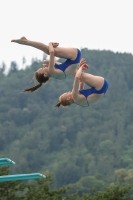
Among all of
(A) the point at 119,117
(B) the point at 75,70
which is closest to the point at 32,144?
(A) the point at 119,117

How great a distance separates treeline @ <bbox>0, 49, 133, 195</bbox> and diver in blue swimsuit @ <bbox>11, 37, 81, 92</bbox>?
8335cm

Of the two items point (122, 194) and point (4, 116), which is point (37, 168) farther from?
point (122, 194)

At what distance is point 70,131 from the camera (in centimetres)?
12081

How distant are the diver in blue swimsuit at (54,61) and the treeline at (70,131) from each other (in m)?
83.4

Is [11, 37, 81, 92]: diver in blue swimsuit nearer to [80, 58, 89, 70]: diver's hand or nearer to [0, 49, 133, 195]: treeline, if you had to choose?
[80, 58, 89, 70]: diver's hand

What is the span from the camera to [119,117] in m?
122

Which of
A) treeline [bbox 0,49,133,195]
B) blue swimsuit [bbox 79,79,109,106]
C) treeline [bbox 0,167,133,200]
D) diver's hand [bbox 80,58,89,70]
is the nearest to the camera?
diver's hand [bbox 80,58,89,70]

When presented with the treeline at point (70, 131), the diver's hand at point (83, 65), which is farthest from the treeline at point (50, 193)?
the treeline at point (70, 131)

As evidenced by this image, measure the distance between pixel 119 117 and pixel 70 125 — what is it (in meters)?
8.19

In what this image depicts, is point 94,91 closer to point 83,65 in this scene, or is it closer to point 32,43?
point 83,65

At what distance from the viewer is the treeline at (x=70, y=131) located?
349 feet

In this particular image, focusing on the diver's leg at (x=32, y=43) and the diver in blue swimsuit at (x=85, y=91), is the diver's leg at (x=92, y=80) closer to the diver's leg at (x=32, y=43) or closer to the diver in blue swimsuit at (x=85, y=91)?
the diver in blue swimsuit at (x=85, y=91)

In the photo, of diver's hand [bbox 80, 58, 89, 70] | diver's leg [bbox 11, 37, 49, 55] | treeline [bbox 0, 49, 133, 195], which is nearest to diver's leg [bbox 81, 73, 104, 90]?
diver's hand [bbox 80, 58, 89, 70]

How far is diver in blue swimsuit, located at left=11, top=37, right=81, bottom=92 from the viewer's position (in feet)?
38.7
